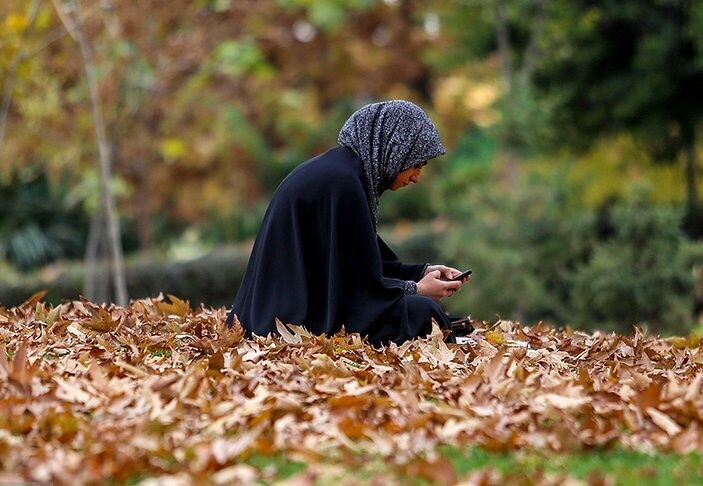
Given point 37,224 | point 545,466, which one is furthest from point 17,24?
point 545,466

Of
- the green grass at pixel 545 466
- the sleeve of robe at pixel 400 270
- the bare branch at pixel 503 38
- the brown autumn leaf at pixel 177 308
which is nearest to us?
the green grass at pixel 545 466

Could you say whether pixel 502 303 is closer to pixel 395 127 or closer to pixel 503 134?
pixel 503 134

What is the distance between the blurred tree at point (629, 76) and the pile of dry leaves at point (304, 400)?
33.9 ft

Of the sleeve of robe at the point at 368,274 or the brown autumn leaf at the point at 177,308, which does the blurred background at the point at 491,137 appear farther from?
the sleeve of robe at the point at 368,274

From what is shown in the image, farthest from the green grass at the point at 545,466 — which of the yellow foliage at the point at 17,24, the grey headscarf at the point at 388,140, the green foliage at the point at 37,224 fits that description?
the green foliage at the point at 37,224

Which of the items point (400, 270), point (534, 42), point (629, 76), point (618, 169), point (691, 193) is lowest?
point (691, 193)

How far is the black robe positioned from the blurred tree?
10162 millimetres

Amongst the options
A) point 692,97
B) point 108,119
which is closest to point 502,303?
point 692,97

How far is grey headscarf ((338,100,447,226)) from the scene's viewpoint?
5.66 meters

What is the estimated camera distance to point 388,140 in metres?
5.66

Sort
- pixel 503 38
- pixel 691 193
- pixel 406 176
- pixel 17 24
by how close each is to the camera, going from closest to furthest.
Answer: pixel 406 176
pixel 17 24
pixel 691 193
pixel 503 38

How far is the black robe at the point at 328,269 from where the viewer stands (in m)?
5.45

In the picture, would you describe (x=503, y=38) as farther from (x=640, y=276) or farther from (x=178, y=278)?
(x=178, y=278)

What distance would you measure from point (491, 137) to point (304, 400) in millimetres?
13328
